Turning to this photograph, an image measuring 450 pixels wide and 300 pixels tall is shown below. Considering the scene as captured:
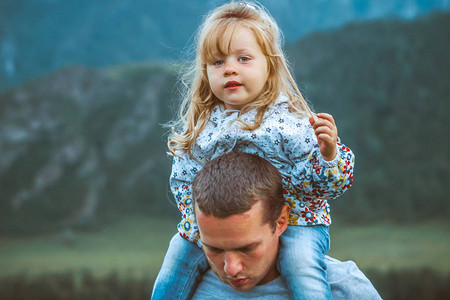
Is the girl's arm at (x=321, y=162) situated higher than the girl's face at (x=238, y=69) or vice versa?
the girl's face at (x=238, y=69)

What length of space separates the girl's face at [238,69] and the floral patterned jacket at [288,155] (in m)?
0.12

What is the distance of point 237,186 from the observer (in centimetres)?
285

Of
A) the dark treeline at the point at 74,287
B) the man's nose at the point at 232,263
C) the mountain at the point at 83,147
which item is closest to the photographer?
the man's nose at the point at 232,263

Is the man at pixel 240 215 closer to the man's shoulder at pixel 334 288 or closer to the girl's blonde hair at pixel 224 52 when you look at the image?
the man's shoulder at pixel 334 288

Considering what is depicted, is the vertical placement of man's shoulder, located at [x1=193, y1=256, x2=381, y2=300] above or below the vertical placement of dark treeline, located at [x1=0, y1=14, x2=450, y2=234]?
below

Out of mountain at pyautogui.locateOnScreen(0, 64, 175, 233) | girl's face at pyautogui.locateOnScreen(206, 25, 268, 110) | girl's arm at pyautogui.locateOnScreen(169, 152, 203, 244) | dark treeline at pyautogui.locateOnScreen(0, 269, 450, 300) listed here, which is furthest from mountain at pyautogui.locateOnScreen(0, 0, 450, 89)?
girl's face at pyautogui.locateOnScreen(206, 25, 268, 110)

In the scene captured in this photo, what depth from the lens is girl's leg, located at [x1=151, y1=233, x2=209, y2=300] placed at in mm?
3291

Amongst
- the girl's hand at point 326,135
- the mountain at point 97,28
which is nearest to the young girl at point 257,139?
the girl's hand at point 326,135

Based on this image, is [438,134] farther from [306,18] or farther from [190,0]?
[190,0]

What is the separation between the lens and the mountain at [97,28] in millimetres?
11391

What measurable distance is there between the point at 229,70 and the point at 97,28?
29.7ft

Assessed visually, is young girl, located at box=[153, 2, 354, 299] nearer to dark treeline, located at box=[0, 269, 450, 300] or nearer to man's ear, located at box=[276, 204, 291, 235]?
man's ear, located at box=[276, 204, 291, 235]

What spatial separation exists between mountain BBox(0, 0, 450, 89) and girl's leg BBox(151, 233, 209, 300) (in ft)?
27.6

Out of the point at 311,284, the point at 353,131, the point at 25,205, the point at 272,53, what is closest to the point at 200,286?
the point at 311,284
